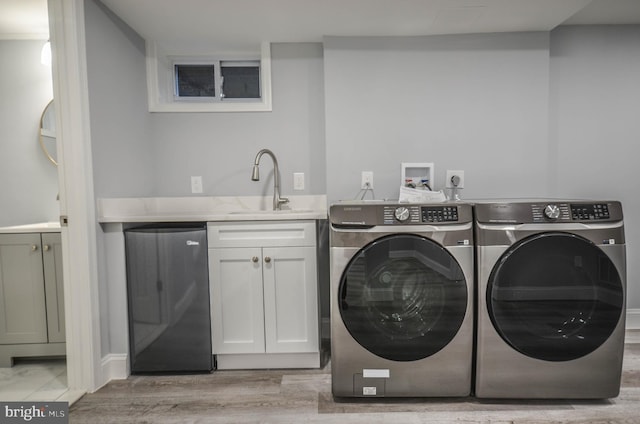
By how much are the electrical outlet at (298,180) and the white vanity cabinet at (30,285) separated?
1.47 meters

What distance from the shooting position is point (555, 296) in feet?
5.21

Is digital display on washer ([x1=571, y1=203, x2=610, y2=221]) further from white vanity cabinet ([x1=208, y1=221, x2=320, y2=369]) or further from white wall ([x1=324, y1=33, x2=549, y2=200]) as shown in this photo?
white vanity cabinet ([x1=208, y1=221, x2=320, y2=369])

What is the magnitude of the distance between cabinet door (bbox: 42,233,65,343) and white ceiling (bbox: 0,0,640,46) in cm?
137

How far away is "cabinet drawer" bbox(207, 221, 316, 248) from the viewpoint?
6.41 feet

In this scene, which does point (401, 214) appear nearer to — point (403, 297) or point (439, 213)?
point (439, 213)

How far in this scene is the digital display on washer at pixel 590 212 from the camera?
5.18ft

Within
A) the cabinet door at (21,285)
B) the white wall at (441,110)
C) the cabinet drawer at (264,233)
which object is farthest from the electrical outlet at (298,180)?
the cabinet door at (21,285)

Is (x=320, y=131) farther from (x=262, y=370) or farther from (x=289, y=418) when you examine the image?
(x=289, y=418)

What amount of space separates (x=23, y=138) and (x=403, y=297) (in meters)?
2.67

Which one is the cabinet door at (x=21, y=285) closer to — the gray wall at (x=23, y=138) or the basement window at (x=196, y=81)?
the gray wall at (x=23, y=138)

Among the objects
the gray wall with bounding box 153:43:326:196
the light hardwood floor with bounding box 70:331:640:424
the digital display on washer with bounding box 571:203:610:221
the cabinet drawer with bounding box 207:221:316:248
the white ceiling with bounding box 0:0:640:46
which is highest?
the white ceiling with bounding box 0:0:640:46

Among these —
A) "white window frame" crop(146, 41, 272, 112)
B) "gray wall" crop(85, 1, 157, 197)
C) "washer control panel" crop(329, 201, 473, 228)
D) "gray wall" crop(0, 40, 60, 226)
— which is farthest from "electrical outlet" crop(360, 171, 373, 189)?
"gray wall" crop(0, 40, 60, 226)

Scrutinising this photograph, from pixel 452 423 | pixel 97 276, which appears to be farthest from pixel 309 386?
pixel 97 276

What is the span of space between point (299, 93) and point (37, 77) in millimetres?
1783
